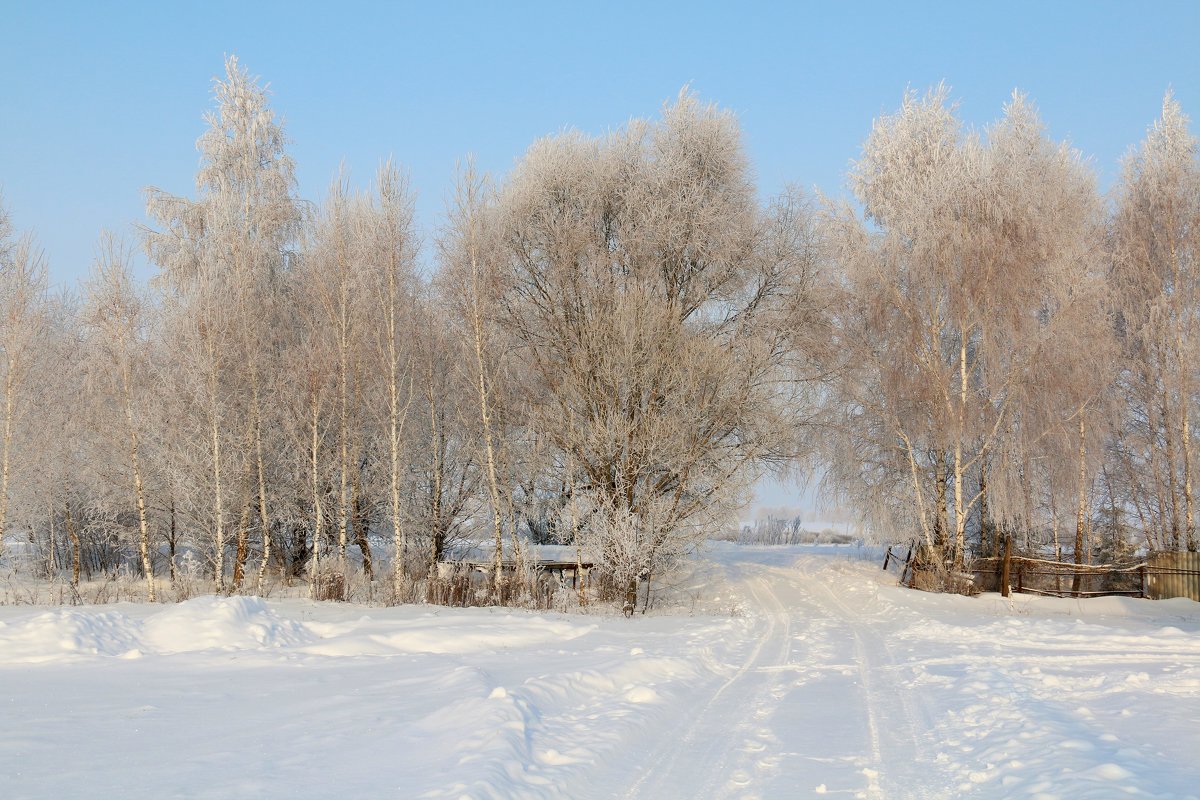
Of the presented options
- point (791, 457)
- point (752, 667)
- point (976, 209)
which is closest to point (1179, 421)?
point (976, 209)

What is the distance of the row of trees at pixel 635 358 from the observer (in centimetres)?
1984

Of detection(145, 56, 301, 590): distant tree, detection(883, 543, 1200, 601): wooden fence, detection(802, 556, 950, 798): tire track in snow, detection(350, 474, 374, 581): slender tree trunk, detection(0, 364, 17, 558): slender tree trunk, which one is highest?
detection(145, 56, 301, 590): distant tree

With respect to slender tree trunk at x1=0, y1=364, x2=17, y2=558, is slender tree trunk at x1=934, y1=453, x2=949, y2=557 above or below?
below

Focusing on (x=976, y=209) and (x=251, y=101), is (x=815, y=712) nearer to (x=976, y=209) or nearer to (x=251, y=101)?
(x=976, y=209)

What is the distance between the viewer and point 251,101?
26891 millimetres

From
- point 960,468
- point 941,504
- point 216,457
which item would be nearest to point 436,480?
point 216,457

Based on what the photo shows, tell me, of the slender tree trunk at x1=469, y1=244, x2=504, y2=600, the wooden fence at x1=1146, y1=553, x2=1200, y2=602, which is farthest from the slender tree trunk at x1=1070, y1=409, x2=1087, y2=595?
the slender tree trunk at x1=469, y1=244, x2=504, y2=600

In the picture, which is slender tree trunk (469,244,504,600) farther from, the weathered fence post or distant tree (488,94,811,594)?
the weathered fence post

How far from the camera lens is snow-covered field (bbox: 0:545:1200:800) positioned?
5.75 metres

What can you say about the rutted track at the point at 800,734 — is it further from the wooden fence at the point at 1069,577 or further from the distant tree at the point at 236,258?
the distant tree at the point at 236,258

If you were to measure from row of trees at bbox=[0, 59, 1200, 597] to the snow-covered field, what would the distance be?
689 centimetres

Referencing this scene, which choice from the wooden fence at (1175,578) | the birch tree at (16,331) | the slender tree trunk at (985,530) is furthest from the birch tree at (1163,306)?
the birch tree at (16,331)

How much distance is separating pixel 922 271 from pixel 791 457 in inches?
242

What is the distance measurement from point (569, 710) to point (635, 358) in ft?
38.3
